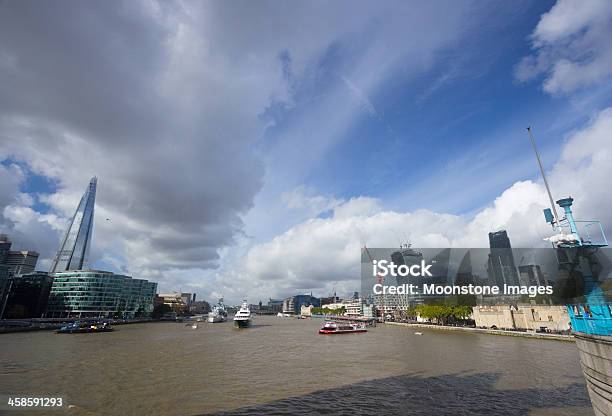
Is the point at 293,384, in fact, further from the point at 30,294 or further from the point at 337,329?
the point at 30,294

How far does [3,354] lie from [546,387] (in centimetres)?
7120

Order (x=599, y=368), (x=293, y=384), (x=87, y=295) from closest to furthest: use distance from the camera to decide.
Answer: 1. (x=599, y=368)
2. (x=293, y=384)
3. (x=87, y=295)

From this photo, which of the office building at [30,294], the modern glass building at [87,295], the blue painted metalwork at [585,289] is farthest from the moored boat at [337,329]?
the office building at [30,294]

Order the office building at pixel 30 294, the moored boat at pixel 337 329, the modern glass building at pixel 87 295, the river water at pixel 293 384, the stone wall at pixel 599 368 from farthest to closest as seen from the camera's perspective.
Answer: the modern glass building at pixel 87 295, the office building at pixel 30 294, the moored boat at pixel 337 329, the river water at pixel 293 384, the stone wall at pixel 599 368

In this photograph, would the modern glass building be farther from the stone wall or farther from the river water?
the stone wall

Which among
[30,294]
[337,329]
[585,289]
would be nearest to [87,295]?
[30,294]

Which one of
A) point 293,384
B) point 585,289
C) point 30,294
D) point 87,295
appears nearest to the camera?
point 585,289

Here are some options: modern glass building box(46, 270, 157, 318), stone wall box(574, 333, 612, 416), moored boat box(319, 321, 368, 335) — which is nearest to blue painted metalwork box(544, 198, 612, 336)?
stone wall box(574, 333, 612, 416)

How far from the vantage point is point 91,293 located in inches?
6486

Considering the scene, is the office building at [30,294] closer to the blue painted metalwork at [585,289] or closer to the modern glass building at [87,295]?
the modern glass building at [87,295]

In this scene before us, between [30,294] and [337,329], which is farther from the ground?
[30,294]

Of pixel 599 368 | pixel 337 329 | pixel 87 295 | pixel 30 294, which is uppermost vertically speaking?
pixel 30 294

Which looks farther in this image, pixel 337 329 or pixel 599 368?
pixel 337 329

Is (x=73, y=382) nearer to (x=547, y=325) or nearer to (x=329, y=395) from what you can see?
(x=329, y=395)
